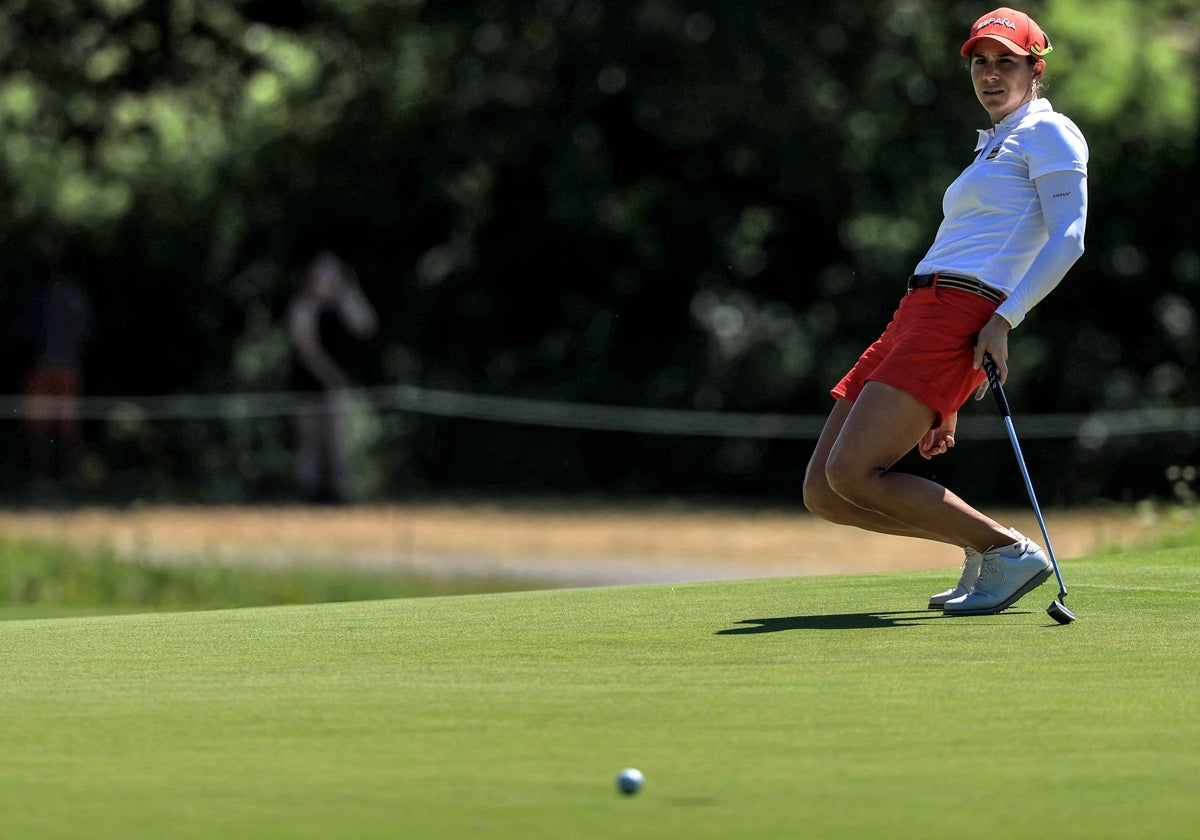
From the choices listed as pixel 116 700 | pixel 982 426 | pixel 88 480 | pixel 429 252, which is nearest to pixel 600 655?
pixel 116 700

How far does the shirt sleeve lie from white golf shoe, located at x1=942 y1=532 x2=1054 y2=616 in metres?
0.67

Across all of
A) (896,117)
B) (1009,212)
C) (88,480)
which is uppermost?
(896,117)

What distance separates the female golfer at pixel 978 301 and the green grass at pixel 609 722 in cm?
28

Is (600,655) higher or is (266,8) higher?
(266,8)

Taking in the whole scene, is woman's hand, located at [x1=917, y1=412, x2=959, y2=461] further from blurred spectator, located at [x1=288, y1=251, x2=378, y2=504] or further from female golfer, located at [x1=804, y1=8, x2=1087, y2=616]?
blurred spectator, located at [x1=288, y1=251, x2=378, y2=504]

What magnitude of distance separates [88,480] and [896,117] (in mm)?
8094

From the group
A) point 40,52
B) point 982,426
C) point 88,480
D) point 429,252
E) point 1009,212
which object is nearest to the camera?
point 1009,212

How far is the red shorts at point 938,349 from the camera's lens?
586 cm

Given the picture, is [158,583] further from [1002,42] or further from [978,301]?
[1002,42]

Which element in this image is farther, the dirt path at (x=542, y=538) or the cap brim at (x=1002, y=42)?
the dirt path at (x=542, y=538)

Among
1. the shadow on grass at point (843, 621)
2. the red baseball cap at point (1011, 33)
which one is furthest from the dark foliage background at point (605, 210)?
the red baseball cap at point (1011, 33)

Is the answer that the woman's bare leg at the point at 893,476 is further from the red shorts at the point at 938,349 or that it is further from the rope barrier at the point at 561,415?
the rope barrier at the point at 561,415

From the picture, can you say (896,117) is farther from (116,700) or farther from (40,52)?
(116,700)

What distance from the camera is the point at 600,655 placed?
17.2 ft
